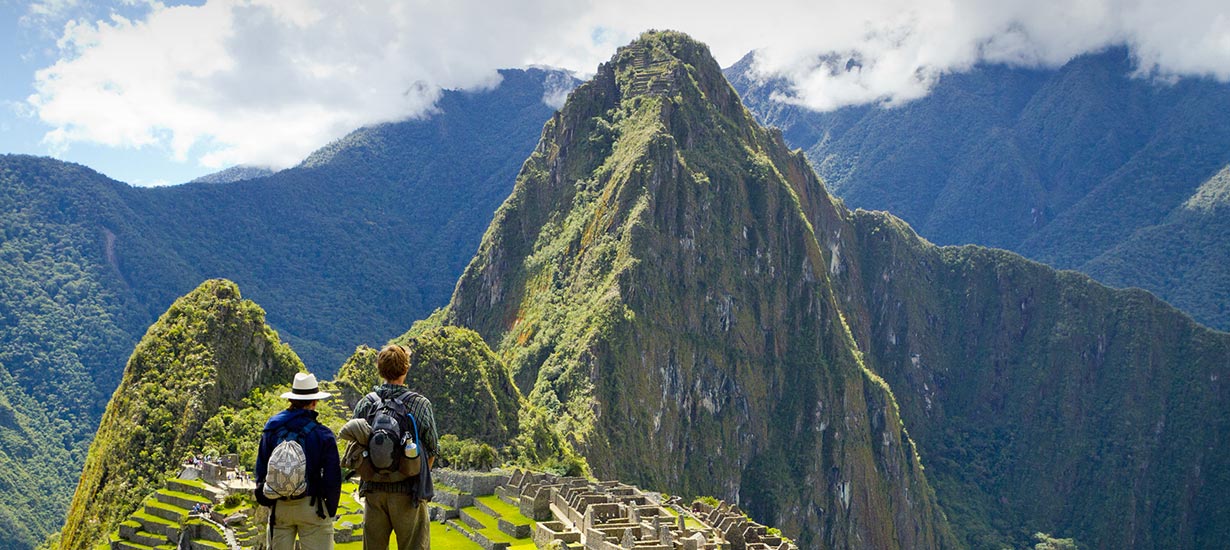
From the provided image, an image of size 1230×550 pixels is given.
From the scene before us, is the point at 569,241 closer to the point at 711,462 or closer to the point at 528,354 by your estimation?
the point at 528,354

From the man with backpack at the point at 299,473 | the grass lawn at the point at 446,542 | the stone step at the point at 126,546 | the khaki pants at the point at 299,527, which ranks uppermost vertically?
the man with backpack at the point at 299,473

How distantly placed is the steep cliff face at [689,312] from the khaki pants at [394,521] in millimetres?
116462

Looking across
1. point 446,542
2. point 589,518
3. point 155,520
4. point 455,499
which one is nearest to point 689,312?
point 455,499

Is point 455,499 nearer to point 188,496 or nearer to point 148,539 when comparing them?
point 188,496

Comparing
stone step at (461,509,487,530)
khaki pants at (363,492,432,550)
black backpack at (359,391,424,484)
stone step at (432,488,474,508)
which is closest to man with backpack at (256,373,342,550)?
black backpack at (359,391,424,484)

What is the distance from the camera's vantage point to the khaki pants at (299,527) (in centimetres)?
1573

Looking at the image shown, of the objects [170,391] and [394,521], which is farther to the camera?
[170,391]

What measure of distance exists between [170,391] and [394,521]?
63.1 m

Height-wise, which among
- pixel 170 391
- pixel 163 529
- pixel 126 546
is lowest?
pixel 126 546

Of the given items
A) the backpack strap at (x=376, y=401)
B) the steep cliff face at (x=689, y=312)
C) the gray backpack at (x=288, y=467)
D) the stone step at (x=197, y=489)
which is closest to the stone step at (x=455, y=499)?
the stone step at (x=197, y=489)

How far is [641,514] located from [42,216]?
172 m

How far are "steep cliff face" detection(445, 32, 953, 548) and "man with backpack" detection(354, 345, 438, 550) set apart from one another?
116624 millimetres

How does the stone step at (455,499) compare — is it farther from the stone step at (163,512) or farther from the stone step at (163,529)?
the stone step at (163,529)

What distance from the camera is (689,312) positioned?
6220 inches
